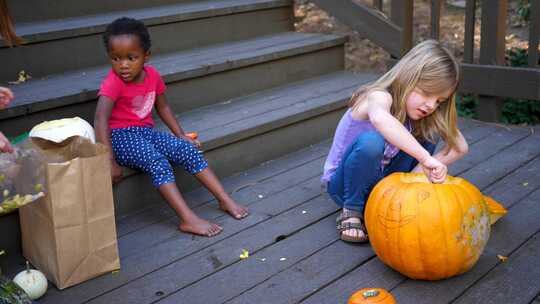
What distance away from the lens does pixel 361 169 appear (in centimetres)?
241

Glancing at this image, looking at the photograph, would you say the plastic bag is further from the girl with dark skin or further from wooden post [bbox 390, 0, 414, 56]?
wooden post [bbox 390, 0, 414, 56]

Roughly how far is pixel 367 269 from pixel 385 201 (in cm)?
30

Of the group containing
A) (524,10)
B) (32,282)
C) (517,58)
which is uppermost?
(32,282)

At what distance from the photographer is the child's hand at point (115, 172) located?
2.55 m

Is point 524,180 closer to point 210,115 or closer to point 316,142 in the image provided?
point 316,142

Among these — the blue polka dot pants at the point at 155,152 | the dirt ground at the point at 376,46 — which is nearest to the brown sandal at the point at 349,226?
the blue polka dot pants at the point at 155,152

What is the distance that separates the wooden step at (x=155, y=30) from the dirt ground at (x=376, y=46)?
96 centimetres

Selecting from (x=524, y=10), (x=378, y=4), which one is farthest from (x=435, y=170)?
(x=524, y=10)

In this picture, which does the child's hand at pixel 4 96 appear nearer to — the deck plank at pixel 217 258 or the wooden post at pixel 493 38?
the deck plank at pixel 217 258

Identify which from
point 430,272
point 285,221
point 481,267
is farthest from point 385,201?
point 285,221

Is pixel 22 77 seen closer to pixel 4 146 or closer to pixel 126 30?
pixel 126 30

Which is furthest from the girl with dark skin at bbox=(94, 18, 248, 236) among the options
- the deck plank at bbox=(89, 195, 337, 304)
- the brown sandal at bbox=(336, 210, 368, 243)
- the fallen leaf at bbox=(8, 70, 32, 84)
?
the fallen leaf at bbox=(8, 70, 32, 84)

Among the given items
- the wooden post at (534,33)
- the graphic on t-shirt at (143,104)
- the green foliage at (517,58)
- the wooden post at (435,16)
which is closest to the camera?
the graphic on t-shirt at (143,104)

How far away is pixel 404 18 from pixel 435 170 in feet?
6.95
